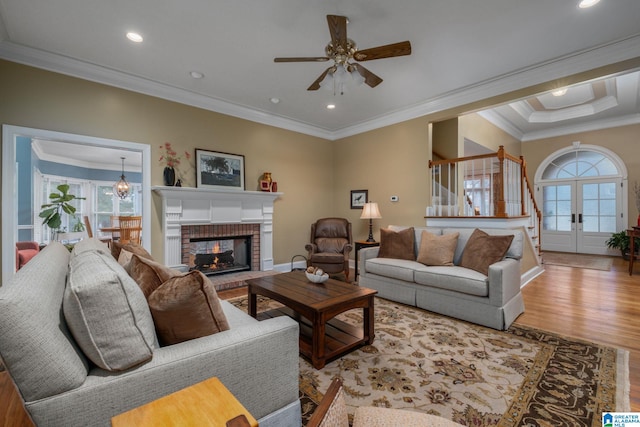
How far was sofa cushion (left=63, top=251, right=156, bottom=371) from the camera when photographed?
941 millimetres

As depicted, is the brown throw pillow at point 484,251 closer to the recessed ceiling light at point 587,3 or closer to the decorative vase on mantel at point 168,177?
the recessed ceiling light at point 587,3

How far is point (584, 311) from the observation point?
3.16 m

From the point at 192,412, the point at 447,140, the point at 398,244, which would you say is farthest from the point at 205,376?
the point at 447,140

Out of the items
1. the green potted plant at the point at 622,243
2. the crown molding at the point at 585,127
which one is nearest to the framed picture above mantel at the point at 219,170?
the crown molding at the point at 585,127

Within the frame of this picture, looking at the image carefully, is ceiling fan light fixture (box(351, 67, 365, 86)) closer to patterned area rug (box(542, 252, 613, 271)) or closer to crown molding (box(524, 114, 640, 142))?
patterned area rug (box(542, 252, 613, 271))

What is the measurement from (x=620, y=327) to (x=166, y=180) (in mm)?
5363

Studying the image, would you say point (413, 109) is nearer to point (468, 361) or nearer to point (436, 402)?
point (468, 361)

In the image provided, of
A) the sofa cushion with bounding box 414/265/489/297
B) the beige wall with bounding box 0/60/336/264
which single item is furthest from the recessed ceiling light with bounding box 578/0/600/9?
the beige wall with bounding box 0/60/336/264

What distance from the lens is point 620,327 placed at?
2740 millimetres

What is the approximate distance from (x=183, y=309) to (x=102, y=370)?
31 centimetres

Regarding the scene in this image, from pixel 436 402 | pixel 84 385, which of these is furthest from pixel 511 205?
pixel 84 385

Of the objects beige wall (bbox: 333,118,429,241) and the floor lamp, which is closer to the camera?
beige wall (bbox: 333,118,429,241)

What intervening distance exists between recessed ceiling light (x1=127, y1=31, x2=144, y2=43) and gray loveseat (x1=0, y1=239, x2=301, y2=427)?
2.39m

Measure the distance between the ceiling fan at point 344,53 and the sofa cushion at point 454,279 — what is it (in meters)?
2.11
